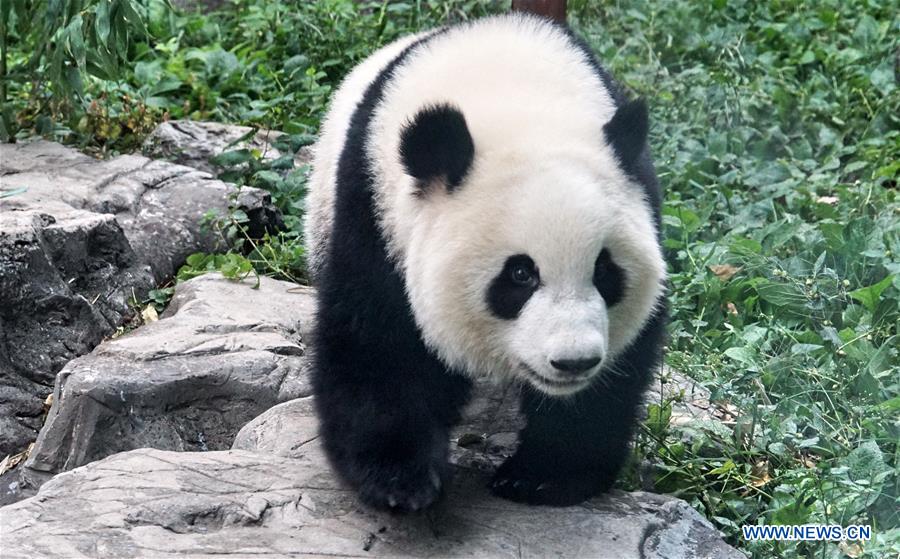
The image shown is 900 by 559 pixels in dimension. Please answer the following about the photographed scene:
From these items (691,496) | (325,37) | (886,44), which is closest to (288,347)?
(691,496)

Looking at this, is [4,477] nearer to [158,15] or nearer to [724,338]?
[724,338]

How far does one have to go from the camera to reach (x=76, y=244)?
614cm

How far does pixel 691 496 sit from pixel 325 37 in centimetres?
515

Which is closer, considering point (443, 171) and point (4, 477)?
point (443, 171)

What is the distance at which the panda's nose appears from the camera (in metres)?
3.49

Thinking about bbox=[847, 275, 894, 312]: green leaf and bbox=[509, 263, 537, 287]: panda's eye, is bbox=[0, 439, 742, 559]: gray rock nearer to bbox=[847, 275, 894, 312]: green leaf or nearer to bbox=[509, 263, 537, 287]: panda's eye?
bbox=[509, 263, 537, 287]: panda's eye

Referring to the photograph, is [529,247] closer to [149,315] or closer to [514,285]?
[514,285]

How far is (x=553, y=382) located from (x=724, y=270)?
283 cm

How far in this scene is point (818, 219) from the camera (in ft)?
22.7

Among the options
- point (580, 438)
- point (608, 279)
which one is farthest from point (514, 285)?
point (580, 438)

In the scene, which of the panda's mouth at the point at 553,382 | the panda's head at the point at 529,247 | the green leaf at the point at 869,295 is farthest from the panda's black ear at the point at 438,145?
the green leaf at the point at 869,295

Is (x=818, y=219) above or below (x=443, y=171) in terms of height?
below

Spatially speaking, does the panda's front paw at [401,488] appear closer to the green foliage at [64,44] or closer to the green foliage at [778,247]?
the green foliage at [778,247]

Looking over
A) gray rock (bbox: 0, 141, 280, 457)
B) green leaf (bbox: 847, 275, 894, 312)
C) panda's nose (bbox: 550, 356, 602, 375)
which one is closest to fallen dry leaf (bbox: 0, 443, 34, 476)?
gray rock (bbox: 0, 141, 280, 457)
